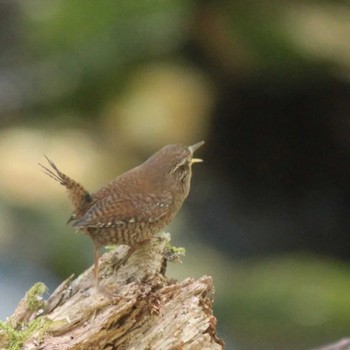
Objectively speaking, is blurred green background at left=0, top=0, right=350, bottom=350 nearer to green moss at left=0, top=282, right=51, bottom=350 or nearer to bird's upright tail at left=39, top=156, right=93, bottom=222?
bird's upright tail at left=39, top=156, right=93, bottom=222

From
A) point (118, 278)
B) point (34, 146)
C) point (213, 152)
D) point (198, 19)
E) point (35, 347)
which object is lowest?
point (35, 347)

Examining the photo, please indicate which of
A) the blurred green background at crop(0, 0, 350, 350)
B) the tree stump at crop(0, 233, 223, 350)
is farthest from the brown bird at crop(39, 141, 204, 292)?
the blurred green background at crop(0, 0, 350, 350)

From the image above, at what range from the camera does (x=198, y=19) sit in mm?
6098

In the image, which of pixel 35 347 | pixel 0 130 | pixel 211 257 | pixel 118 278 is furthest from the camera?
pixel 0 130

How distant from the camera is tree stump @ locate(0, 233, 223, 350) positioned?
2518 mm

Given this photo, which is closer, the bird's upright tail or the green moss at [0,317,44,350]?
the green moss at [0,317,44,350]

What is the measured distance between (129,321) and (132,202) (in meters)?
0.38

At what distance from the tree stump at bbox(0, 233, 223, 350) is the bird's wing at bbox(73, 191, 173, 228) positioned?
17 centimetres

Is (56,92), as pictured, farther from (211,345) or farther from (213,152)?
(211,345)

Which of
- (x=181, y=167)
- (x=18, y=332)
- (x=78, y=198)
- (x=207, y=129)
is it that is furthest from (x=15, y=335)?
(x=207, y=129)

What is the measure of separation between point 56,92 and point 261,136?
1348mm

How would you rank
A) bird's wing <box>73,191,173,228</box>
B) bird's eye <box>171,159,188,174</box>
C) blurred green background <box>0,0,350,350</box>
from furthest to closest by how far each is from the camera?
blurred green background <box>0,0,350,350</box>
bird's eye <box>171,159,188,174</box>
bird's wing <box>73,191,173,228</box>

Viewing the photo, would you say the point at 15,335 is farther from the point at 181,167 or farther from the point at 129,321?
the point at 181,167

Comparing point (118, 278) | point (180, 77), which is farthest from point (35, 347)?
point (180, 77)
